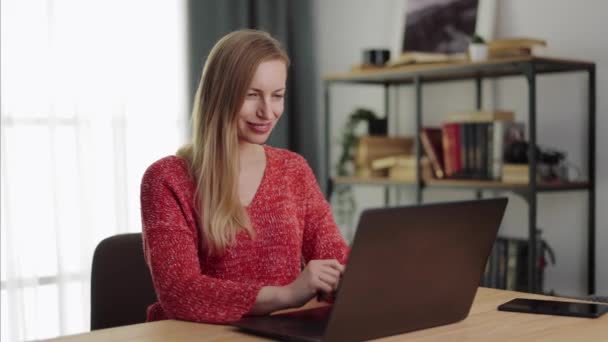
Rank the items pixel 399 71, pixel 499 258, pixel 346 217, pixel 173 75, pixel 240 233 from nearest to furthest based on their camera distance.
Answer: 1. pixel 240 233
2. pixel 499 258
3. pixel 399 71
4. pixel 173 75
5. pixel 346 217

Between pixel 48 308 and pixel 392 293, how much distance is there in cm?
245

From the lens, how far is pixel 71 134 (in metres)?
3.39

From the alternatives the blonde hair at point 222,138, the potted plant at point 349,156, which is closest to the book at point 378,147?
the potted plant at point 349,156

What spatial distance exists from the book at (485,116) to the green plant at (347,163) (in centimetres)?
59

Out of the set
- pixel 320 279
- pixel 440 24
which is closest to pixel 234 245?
pixel 320 279

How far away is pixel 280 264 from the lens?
173cm

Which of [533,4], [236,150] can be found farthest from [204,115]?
[533,4]

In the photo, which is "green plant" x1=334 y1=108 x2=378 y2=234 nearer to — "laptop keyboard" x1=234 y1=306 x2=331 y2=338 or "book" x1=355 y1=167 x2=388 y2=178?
"book" x1=355 y1=167 x2=388 y2=178

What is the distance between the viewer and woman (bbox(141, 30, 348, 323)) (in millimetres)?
1534

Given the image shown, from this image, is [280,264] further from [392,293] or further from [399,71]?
[399,71]

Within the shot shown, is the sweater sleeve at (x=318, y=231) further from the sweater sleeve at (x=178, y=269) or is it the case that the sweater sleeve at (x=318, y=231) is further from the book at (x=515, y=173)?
the book at (x=515, y=173)

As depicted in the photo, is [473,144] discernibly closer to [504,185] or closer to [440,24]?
[504,185]

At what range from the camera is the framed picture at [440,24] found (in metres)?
3.34

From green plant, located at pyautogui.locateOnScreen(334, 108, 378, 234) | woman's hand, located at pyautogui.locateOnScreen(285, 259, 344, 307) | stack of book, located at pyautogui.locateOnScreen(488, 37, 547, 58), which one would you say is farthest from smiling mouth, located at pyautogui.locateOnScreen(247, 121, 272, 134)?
green plant, located at pyautogui.locateOnScreen(334, 108, 378, 234)
